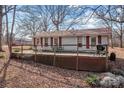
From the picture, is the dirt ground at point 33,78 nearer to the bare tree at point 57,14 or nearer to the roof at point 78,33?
the bare tree at point 57,14

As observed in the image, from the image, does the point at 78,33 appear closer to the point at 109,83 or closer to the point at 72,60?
the point at 72,60

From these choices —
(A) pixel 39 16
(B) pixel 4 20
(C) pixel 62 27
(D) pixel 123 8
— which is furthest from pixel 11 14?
(D) pixel 123 8

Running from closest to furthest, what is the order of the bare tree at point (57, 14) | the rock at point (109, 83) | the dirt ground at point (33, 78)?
the dirt ground at point (33, 78) → the rock at point (109, 83) → the bare tree at point (57, 14)

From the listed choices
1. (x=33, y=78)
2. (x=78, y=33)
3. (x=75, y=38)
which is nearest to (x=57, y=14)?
(x=78, y=33)

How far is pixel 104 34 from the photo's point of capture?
14.4m

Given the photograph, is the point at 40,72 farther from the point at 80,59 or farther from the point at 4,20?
the point at 4,20

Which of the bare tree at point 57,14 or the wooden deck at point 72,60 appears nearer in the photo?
the wooden deck at point 72,60

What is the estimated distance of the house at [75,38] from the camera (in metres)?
14.5

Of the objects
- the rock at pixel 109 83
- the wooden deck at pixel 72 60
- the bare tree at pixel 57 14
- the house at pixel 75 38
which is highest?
the bare tree at pixel 57 14

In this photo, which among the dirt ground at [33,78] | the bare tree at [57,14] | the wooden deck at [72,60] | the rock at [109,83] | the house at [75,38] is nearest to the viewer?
the dirt ground at [33,78]

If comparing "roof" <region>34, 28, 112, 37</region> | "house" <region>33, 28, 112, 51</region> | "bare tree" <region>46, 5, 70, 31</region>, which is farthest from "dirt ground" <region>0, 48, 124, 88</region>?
"roof" <region>34, 28, 112, 37</region>

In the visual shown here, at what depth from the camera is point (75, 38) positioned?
15.7m

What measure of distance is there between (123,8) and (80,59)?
2.91 metres

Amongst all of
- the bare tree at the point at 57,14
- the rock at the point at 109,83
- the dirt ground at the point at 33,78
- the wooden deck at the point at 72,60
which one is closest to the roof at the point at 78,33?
the bare tree at the point at 57,14
